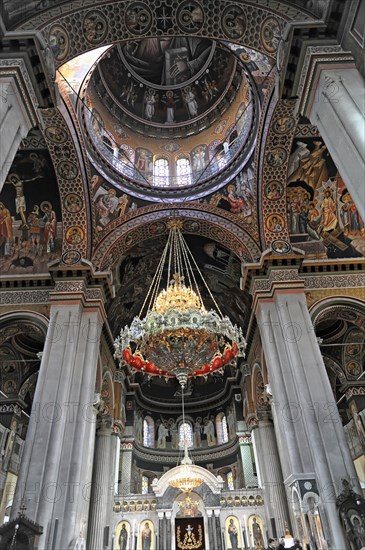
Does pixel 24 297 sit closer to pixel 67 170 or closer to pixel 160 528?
pixel 67 170

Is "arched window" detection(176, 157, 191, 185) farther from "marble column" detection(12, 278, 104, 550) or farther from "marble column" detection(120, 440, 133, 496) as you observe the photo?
"marble column" detection(120, 440, 133, 496)

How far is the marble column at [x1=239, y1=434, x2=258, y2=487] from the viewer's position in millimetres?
16250

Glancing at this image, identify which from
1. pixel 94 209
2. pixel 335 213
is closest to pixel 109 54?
pixel 94 209

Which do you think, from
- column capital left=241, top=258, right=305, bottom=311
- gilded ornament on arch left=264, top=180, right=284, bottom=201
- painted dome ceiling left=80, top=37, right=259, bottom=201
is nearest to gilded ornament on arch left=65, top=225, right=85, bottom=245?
Result: painted dome ceiling left=80, top=37, right=259, bottom=201

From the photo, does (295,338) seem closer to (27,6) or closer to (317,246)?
(317,246)

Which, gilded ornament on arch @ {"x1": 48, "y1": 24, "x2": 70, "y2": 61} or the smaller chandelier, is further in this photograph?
the smaller chandelier

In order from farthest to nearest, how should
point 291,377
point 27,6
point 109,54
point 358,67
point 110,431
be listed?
1. point 110,431
2. point 109,54
3. point 291,377
4. point 27,6
5. point 358,67

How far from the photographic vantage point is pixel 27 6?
21.5 ft

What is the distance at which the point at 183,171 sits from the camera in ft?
48.3

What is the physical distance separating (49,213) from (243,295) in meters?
6.65

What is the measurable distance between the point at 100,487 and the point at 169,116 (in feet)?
40.4

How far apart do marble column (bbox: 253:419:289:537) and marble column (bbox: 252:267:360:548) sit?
3.19m

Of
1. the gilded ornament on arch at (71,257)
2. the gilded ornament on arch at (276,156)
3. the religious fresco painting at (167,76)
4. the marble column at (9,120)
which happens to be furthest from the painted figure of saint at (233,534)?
the religious fresco painting at (167,76)

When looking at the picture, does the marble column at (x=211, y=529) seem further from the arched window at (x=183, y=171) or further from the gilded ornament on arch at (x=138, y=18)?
the gilded ornament on arch at (x=138, y=18)
